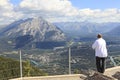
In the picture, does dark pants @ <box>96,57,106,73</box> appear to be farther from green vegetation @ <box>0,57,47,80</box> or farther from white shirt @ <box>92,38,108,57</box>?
green vegetation @ <box>0,57,47,80</box>

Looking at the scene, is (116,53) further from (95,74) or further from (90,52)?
(95,74)

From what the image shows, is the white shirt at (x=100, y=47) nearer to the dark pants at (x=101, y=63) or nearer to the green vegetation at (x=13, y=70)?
the dark pants at (x=101, y=63)

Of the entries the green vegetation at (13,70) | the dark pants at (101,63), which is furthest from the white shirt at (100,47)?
the green vegetation at (13,70)

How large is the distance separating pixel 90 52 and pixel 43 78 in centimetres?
534

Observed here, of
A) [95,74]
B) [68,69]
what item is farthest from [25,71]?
[95,74]

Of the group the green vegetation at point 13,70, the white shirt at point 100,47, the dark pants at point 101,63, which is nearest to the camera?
the white shirt at point 100,47

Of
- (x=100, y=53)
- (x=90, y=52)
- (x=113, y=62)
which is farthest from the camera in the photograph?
(x=90, y=52)

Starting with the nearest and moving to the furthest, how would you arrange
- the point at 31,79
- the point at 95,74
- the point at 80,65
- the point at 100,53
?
1. the point at 95,74
2. the point at 100,53
3. the point at 31,79
4. the point at 80,65

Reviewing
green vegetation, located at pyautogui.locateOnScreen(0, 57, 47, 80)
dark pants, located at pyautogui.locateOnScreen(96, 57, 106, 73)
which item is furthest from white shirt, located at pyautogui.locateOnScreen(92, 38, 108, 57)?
green vegetation, located at pyautogui.locateOnScreen(0, 57, 47, 80)

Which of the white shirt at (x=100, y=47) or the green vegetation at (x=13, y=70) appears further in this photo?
the green vegetation at (x=13, y=70)

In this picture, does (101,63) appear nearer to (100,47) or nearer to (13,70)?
(100,47)

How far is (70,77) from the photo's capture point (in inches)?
595

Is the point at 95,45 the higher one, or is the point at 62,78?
the point at 95,45

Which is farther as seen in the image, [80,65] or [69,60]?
[80,65]
